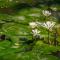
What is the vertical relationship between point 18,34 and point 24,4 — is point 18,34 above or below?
below

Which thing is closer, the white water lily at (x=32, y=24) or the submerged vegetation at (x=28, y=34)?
the submerged vegetation at (x=28, y=34)

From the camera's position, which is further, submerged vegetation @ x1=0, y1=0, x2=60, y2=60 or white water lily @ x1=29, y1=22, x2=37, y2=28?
white water lily @ x1=29, y1=22, x2=37, y2=28

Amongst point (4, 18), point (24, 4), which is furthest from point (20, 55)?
point (24, 4)

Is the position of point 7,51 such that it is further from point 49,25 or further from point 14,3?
point 14,3

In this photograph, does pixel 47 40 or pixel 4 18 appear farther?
pixel 4 18

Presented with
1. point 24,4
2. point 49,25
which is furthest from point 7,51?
point 24,4

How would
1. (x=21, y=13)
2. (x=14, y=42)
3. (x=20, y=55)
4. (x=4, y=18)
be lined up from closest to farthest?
(x=20, y=55) → (x=14, y=42) → (x=4, y=18) → (x=21, y=13)

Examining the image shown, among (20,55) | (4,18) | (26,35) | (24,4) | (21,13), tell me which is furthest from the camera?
(24,4)

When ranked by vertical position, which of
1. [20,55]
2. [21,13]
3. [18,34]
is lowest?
[20,55]

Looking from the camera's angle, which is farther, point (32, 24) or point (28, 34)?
point (32, 24)
